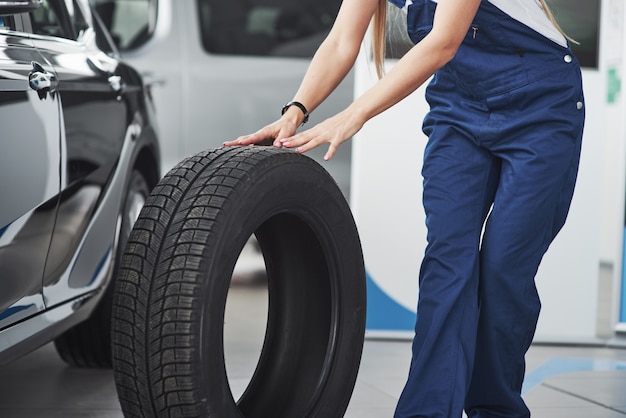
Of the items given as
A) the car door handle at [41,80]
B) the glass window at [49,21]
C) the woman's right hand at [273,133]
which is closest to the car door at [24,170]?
the car door handle at [41,80]

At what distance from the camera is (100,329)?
11.3 ft

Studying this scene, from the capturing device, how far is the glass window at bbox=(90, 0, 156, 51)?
572 centimetres

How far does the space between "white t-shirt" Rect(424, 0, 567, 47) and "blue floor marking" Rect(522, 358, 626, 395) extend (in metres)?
1.68

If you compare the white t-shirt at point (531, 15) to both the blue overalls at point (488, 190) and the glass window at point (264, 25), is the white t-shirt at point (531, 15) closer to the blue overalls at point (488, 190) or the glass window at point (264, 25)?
the blue overalls at point (488, 190)

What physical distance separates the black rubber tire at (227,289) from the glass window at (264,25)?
143 inches

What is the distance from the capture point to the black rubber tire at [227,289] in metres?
1.88

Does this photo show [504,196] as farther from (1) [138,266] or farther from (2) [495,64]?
(1) [138,266]

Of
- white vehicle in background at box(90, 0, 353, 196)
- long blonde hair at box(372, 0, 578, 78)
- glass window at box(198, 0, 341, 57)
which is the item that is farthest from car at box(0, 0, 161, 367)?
glass window at box(198, 0, 341, 57)

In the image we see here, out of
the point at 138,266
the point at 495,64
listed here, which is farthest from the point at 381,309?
the point at 138,266

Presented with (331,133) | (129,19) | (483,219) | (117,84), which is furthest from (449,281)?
(129,19)

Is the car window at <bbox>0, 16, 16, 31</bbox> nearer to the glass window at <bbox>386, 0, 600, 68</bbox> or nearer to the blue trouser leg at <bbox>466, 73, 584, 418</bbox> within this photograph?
the blue trouser leg at <bbox>466, 73, 584, 418</bbox>

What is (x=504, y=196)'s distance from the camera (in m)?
2.35

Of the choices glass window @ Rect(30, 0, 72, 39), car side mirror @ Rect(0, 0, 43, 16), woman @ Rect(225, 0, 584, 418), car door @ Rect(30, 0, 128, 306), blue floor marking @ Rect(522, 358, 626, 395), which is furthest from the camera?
blue floor marking @ Rect(522, 358, 626, 395)

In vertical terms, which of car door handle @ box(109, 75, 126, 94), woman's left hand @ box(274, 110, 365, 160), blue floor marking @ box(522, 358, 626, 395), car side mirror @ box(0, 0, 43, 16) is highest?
car side mirror @ box(0, 0, 43, 16)
